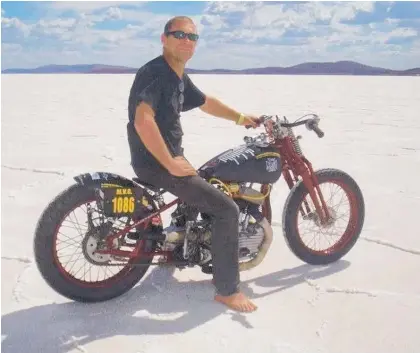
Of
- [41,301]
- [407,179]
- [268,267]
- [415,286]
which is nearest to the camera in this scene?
[41,301]

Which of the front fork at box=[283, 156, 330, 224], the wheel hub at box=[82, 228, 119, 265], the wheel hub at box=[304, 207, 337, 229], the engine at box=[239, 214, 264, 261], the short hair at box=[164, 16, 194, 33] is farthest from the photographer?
the wheel hub at box=[304, 207, 337, 229]

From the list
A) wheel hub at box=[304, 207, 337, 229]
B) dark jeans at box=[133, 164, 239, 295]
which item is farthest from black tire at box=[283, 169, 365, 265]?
dark jeans at box=[133, 164, 239, 295]

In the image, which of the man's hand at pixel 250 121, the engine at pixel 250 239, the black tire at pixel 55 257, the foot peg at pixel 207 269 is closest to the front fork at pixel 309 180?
the man's hand at pixel 250 121

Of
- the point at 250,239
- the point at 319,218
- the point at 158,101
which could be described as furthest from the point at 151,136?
the point at 319,218

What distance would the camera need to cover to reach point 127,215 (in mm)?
3008

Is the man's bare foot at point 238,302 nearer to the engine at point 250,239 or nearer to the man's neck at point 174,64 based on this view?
the engine at point 250,239

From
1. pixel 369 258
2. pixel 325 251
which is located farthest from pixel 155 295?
pixel 369 258

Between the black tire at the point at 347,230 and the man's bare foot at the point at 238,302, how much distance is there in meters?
0.64

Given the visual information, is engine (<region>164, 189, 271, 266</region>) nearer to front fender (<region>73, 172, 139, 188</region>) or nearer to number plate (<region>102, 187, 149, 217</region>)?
number plate (<region>102, 187, 149, 217</region>)

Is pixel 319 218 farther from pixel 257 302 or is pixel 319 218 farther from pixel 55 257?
pixel 55 257

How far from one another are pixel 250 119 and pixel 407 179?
3.49 meters

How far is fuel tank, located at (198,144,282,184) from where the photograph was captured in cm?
317

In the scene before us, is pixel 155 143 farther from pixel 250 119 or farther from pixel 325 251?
pixel 325 251

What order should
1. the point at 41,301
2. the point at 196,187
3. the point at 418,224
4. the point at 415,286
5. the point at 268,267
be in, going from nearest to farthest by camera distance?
1. the point at 196,187
2. the point at 41,301
3. the point at 415,286
4. the point at 268,267
5. the point at 418,224
